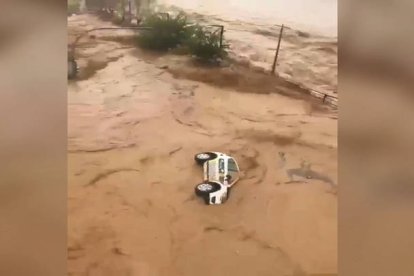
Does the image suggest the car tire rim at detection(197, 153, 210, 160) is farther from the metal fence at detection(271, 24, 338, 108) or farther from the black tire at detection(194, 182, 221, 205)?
the metal fence at detection(271, 24, 338, 108)

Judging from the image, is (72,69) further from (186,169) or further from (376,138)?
(376,138)

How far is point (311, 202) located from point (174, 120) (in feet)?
0.76

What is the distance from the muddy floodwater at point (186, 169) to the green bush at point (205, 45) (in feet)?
0.07

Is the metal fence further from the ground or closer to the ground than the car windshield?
further from the ground

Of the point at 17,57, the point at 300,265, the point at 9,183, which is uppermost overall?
the point at 17,57

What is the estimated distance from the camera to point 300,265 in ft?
2.97

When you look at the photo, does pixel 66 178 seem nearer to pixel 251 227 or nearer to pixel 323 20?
pixel 251 227

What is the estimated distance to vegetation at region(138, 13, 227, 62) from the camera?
0.93 meters

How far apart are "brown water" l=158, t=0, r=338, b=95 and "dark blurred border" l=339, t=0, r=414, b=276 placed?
0.07 feet

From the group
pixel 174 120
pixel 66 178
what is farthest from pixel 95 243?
pixel 174 120

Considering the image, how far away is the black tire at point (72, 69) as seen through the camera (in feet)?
2.97

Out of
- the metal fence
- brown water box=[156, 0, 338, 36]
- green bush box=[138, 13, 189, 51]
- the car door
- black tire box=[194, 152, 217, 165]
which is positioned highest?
brown water box=[156, 0, 338, 36]

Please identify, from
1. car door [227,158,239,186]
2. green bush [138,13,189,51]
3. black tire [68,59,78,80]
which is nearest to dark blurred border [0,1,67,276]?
black tire [68,59,78,80]

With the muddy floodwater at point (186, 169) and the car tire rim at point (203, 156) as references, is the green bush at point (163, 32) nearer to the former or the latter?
the muddy floodwater at point (186, 169)
